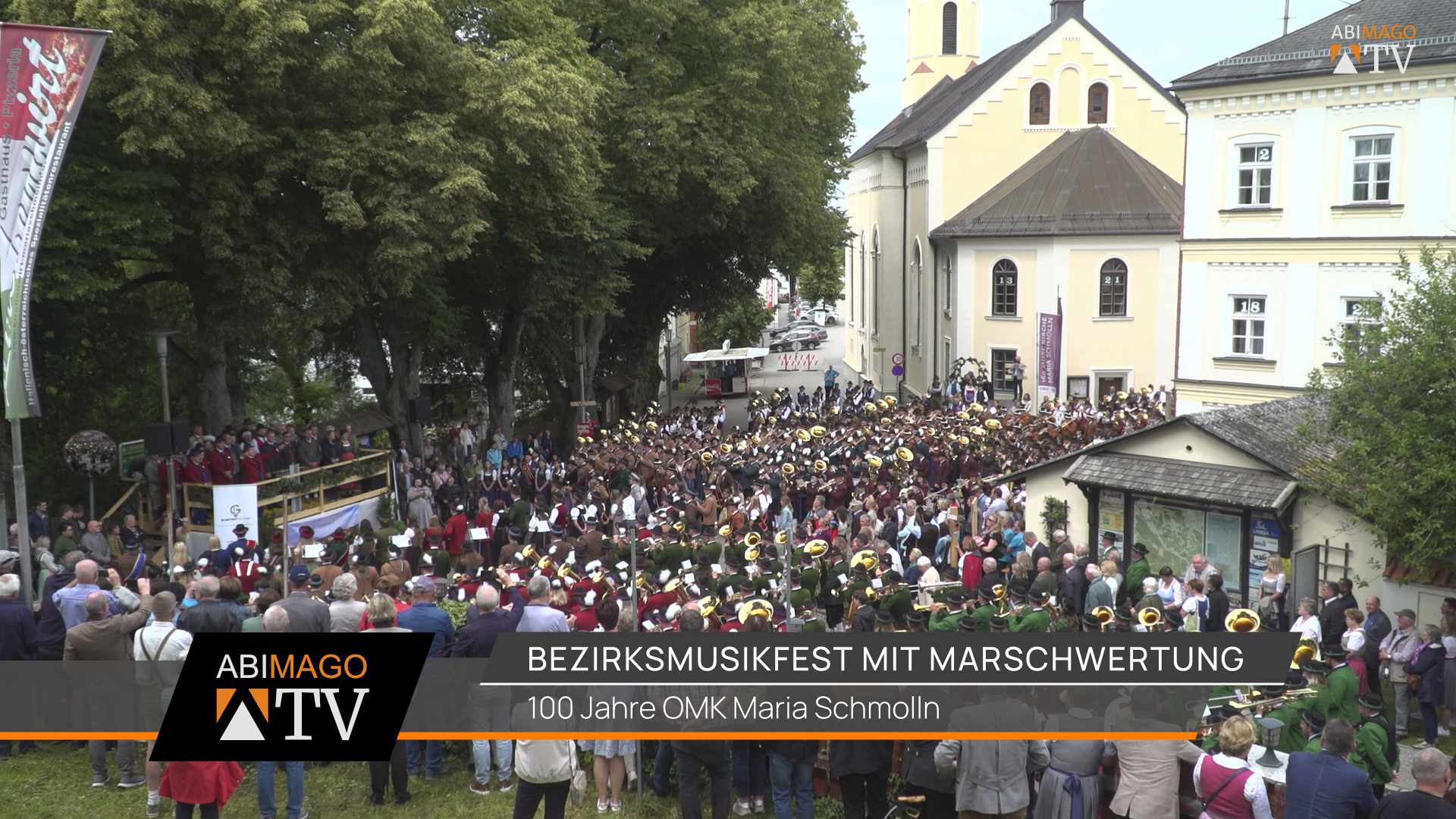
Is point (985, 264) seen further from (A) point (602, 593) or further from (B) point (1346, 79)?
(A) point (602, 593)

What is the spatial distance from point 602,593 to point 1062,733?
17.8 feet

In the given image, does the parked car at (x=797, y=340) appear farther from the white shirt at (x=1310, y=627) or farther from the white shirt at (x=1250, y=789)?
the white shirt at (x=1250, y=789)

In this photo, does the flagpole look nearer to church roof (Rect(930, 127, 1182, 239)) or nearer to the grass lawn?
the grass lawn

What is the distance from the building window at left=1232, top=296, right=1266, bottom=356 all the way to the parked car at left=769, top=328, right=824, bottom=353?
1725 inches

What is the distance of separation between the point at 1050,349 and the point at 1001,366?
6.26 meters

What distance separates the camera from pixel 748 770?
32.5 feet

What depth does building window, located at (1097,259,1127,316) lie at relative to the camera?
4088cm

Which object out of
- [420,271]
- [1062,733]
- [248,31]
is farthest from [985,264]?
[1062,733]

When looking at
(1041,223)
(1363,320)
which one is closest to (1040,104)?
(1041,223)

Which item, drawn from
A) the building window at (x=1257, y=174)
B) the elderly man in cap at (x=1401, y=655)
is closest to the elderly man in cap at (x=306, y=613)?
the elderly man in cap at (x=1401, y=655)

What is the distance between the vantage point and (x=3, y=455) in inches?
805

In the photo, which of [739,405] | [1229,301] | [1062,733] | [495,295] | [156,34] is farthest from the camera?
[739,405]

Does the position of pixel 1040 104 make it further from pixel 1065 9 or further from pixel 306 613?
pixel 306 613

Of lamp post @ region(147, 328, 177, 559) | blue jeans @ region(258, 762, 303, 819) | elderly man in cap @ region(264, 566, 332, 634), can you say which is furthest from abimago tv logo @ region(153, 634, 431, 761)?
lamp post @ region(147, 328, 177, 559)
